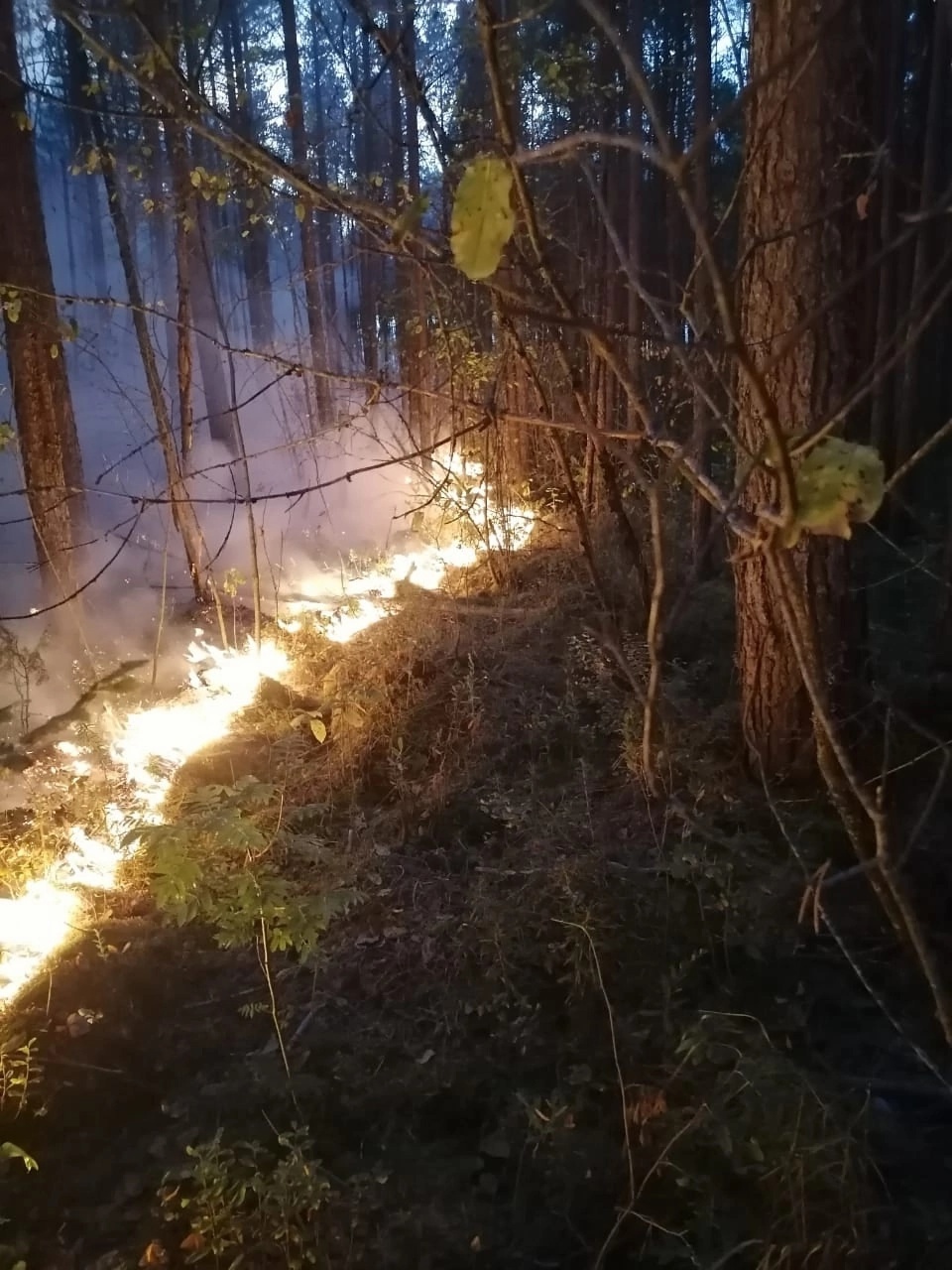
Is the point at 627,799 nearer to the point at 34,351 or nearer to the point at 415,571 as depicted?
the point at 415,571

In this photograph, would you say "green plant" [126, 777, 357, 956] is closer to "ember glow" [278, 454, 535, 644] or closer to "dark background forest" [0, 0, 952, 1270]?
"dark background forest" [0, 0, 952, 1270]

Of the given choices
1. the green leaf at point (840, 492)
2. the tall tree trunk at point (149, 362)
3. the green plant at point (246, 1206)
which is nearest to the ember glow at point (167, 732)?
the tall tree trunk at point (149, 362)

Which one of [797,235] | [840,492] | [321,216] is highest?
[321,216]

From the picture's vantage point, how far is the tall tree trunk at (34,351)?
628 centimetres

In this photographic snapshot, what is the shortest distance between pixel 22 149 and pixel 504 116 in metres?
5.89

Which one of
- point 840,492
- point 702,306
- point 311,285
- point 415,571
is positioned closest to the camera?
point 840,492

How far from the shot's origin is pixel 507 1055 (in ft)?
9.46

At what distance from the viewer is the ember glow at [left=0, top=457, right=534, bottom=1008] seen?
137 inches

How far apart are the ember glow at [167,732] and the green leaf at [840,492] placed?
2571 mm

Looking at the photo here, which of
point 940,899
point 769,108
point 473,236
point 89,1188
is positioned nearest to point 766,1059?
point 940,899

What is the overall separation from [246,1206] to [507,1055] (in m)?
0.84

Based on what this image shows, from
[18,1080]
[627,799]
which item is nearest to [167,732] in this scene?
[18,1080]

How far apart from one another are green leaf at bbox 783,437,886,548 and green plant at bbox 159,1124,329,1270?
1.99 metres

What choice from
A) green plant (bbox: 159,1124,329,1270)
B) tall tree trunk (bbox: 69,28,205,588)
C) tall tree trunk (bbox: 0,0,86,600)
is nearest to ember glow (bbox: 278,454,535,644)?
tall tree trunk (bbox: 69,28,205,588)
